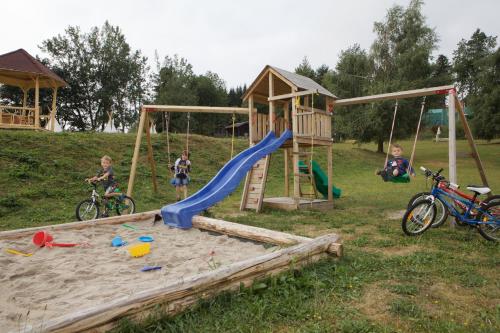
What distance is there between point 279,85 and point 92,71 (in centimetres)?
2955

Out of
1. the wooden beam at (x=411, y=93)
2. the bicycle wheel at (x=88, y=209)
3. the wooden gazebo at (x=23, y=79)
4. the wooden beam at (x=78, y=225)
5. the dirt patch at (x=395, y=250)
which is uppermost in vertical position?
the wooden gazebo at (x=23, y=79)

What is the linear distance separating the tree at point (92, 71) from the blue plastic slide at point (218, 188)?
29.5 metres

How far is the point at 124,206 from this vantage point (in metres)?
7.76

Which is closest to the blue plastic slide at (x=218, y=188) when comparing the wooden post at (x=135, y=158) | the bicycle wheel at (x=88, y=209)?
the bicycle wheel at (x=88, y=209)

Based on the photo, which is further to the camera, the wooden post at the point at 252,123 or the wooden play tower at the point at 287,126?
the wooden post at the point at 252,123

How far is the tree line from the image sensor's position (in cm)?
2531

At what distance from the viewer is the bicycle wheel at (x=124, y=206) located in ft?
25.3

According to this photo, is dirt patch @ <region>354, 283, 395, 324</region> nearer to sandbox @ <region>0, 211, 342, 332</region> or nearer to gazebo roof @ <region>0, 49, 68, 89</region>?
sandbox @ <region>0, 211, 342, 332</region>

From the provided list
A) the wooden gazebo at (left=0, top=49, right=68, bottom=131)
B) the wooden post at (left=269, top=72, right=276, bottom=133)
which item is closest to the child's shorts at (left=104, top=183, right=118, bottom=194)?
the wooden post at (left=269, top=72, right=276, bottom=133)

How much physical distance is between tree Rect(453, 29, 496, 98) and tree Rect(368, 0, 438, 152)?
18030 mm

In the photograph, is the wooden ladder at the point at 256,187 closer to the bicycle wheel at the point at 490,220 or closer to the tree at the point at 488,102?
the bicycle wheel at the point at 490,220

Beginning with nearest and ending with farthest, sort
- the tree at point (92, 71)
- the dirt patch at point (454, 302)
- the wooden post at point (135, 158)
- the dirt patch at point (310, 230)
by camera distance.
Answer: the dirt patch at point (454, 302), the dirt patch at point (310, 230), the wooden post at point (135, 158), the tree at point (92, 71)

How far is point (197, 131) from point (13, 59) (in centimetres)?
2345

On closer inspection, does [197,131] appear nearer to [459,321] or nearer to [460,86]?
[460,86]
